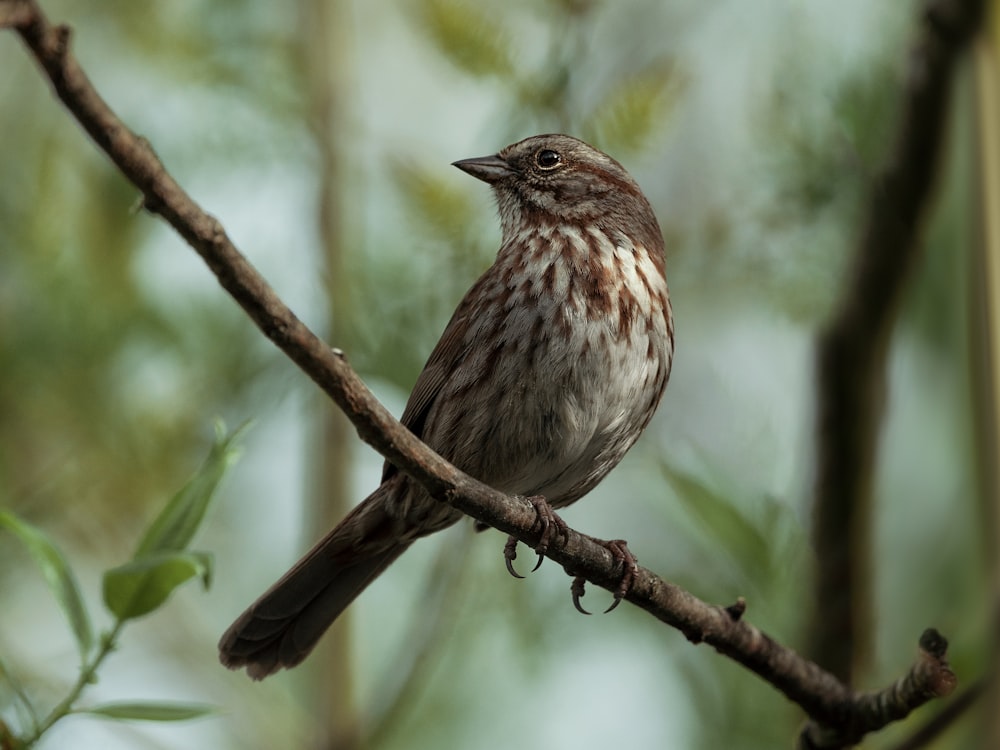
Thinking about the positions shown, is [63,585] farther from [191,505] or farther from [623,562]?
[623,562]

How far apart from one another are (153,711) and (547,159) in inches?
124

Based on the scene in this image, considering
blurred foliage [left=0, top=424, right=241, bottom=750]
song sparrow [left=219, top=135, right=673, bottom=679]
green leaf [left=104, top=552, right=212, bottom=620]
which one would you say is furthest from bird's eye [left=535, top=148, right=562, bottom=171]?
green leaf [left=104, top=552, right=212, bottom=620]

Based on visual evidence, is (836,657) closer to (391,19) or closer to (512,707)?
(512,707)

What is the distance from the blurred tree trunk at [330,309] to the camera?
4512 millimetres

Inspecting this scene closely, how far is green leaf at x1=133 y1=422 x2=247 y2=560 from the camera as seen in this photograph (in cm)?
280

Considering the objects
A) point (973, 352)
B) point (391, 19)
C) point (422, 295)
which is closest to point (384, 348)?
point (422, 295)

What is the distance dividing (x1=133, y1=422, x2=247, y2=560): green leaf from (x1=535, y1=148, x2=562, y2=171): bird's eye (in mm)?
2753

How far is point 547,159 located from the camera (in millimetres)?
5348

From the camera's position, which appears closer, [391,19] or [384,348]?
[384,348]

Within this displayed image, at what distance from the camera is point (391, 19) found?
6.55 meters

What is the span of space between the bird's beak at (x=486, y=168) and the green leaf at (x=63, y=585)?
2.63 meters

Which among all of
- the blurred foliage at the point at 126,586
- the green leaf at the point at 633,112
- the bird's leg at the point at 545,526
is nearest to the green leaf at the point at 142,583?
the blurred foliage at the point at 126,586

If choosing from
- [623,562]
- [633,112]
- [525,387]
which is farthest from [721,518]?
[633,112]

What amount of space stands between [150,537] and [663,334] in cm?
238
